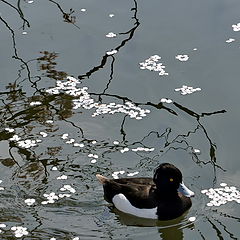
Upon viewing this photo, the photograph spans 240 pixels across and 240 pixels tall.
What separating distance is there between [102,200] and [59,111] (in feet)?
5.49

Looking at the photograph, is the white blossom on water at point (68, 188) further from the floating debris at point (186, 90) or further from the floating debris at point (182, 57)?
the floating debris at point (182, 57)

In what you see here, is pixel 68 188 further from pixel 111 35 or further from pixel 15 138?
pixel 111 35

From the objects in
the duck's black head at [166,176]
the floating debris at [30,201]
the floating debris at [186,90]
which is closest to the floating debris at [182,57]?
the floating debris at [186,90]

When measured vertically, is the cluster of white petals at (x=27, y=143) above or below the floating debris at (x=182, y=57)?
below

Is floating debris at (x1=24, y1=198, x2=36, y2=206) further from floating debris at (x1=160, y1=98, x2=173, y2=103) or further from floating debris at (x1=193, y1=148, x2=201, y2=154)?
floating debris at (x1=160, y1=98, x2=173, y2=103)

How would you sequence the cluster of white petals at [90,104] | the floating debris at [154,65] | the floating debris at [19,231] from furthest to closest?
the floating debris at [154,65], the cluster of white petals at [90,104], the floating debris at [19,231]

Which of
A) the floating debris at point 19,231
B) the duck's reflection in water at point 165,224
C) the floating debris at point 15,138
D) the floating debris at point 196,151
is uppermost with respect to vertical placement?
the floating debris at point 15,138

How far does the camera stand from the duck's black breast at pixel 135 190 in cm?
803

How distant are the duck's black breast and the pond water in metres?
0.18

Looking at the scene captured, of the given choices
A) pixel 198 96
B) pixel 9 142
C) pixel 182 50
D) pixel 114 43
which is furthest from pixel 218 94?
pixel 9 142

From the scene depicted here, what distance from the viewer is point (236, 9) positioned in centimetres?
1166

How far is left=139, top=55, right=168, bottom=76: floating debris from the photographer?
10234 mm

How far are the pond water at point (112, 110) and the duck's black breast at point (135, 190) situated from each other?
178mm

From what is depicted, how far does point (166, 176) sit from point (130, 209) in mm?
495
